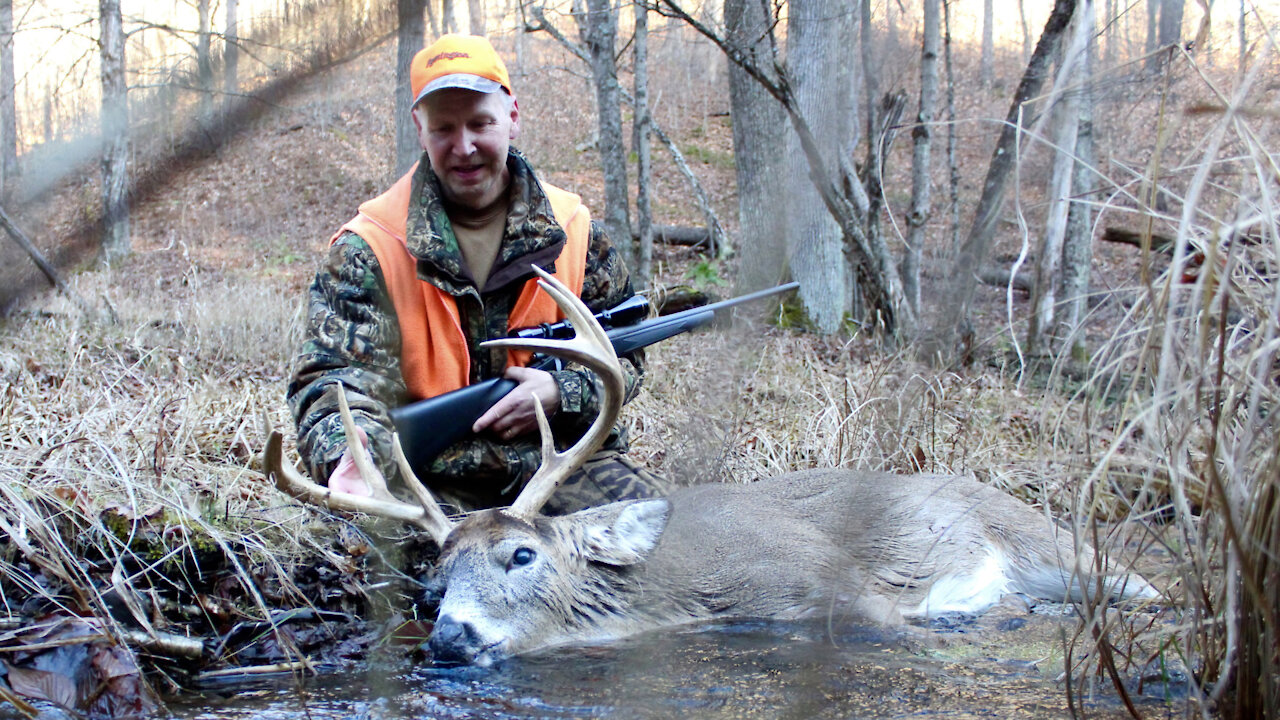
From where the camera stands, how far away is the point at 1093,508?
1.92 m

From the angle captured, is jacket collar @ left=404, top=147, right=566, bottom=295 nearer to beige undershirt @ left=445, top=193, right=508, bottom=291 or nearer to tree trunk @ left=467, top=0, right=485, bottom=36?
beige undershirt @ left=445, top=193, right=508, bottom=291

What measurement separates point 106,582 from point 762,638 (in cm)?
224

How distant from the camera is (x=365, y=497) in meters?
3.61

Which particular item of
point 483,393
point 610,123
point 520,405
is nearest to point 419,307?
point 483,393

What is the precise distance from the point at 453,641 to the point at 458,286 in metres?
1.57

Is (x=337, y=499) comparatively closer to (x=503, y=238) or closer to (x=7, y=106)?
(x=503, y=238)

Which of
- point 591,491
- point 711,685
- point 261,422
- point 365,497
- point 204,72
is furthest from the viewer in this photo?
point 261,422

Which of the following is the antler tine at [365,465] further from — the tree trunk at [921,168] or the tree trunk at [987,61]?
the tree trunk at [987,61]

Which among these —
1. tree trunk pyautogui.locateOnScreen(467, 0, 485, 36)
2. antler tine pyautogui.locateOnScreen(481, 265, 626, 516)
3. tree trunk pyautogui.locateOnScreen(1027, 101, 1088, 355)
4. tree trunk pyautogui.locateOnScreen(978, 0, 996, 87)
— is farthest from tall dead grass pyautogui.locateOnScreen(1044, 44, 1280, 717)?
tree trunk pyautogui.locateOnScreen(978, 0, 996, 87)

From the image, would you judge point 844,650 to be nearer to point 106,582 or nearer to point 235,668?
point 235,668

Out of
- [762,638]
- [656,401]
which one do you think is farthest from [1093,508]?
[656,401]

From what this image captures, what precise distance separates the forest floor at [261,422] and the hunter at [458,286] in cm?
31

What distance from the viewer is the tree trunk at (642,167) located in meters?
9.54

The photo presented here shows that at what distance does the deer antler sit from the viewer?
341 cm
